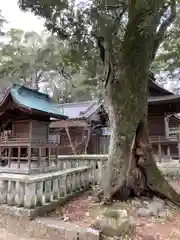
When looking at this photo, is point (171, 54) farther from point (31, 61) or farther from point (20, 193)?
point (31, 61)

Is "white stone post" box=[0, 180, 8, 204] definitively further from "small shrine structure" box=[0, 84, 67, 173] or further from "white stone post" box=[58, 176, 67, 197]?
"small shrine structure" box=[0, 84, 67, 173]

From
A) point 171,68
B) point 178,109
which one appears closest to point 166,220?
point 178,109

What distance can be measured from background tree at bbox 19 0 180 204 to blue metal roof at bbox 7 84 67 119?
12.9 ft

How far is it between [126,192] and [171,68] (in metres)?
9.04

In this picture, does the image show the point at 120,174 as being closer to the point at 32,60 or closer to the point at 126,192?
the point at 126,192

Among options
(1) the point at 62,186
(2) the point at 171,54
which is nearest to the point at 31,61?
(2) the point at 171,54

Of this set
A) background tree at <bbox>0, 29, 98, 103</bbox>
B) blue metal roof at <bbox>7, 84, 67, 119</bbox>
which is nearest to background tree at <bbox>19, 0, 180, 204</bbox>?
blue metal roof at <bbox>7, 84, 67, 119</bbox>

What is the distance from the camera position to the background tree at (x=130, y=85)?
564cm

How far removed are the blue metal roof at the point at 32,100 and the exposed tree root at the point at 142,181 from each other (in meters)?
5.23

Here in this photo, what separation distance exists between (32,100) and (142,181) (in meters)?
6.72

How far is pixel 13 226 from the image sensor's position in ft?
14.6

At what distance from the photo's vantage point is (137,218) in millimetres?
→ 4828

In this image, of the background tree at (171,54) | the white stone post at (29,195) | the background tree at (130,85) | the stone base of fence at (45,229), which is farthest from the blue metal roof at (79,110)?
the stone base of fence at (45,229)

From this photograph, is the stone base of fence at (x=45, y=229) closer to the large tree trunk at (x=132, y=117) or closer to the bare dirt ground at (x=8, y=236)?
the bare dirt ground at (x=8, y=236)
